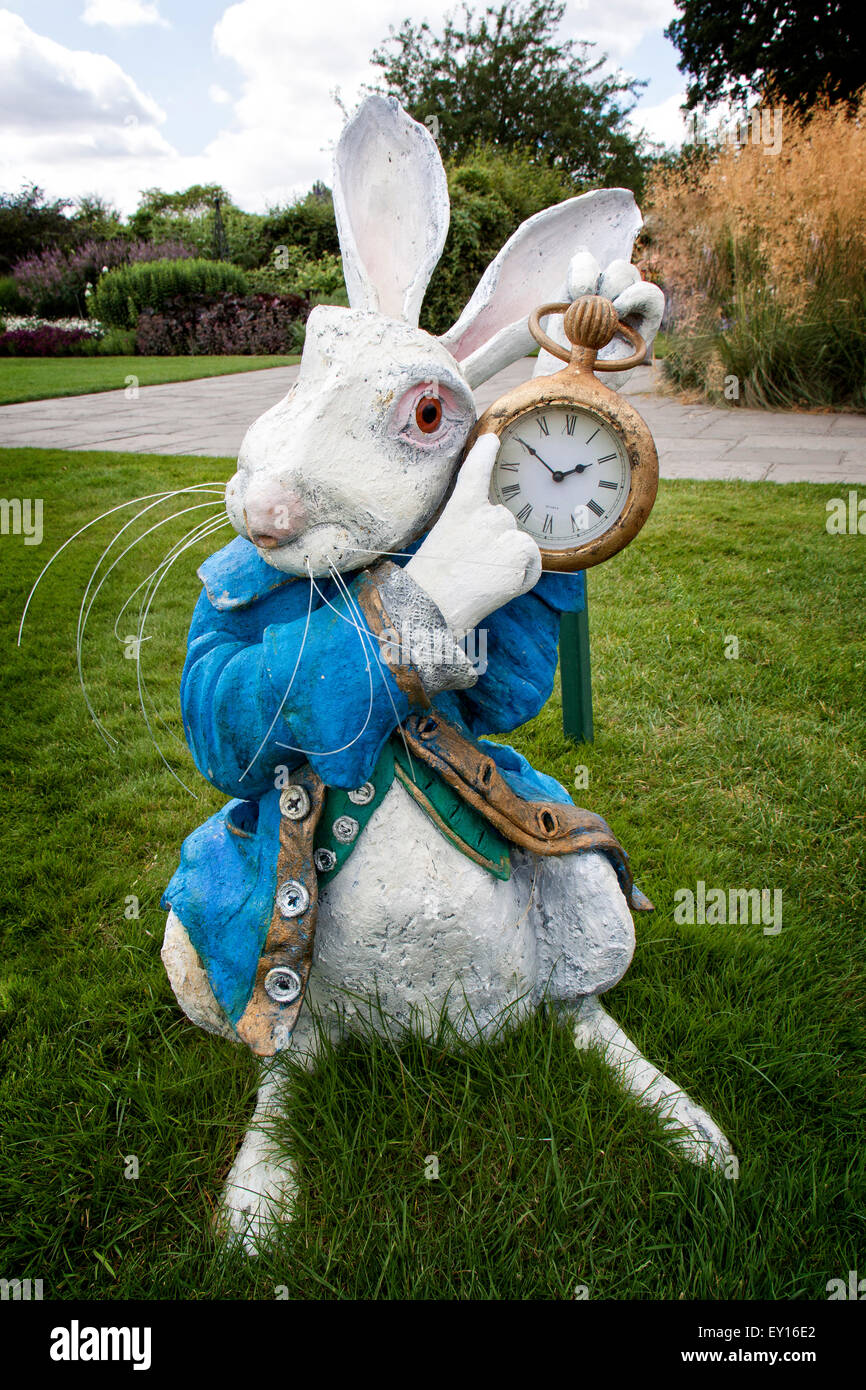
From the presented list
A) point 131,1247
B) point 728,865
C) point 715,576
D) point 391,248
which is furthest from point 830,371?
point 131,1247

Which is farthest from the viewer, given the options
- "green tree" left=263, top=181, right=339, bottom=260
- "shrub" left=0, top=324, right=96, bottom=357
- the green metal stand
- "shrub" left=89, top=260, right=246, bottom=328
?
"green tree" left=263, top=181, right=339, bottom=260

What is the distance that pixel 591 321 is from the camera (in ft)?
4.83

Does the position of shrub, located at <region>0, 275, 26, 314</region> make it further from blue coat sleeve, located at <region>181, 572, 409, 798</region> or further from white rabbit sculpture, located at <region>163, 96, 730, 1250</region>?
blue coat sleeve, located at <region>181, 572, 409, 798</region>

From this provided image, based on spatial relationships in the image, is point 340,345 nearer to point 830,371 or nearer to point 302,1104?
point 302,1104

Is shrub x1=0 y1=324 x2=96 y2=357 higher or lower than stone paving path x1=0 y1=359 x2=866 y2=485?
higher

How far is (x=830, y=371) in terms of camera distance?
9.23 m

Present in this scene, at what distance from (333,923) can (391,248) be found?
1189mm

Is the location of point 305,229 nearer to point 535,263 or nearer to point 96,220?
point 96,220

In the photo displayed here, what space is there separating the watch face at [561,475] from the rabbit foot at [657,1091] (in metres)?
1.03

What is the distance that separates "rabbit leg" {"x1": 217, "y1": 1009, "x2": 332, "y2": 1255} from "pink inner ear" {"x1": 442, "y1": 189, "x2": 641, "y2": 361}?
135 cm

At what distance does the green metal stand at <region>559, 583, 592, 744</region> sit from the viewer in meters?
3.36

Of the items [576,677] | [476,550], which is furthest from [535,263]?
[576,677]

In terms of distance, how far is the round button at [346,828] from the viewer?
1.61 metres

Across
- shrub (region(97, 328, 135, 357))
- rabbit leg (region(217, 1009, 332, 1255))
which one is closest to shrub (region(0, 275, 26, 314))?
shrub (region(97, 328, 135, 357))
